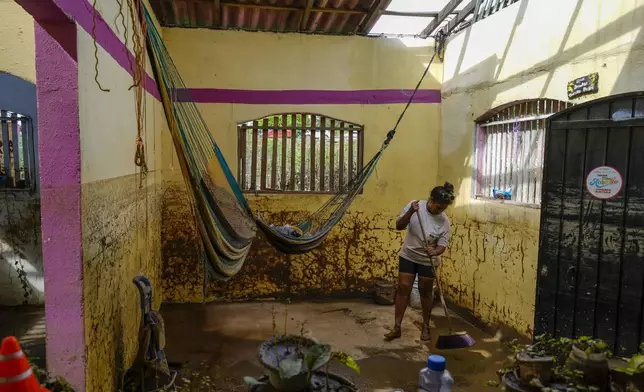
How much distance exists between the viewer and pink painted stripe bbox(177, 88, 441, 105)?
3.84 meters

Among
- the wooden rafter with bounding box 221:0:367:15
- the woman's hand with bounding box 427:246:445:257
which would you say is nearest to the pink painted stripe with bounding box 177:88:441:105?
the wooden rafter with bounding box 221:0:367:15

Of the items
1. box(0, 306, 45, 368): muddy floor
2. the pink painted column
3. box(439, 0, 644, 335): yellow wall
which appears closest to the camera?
the pink painted column

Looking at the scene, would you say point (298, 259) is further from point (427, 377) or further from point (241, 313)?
point (427, 377)

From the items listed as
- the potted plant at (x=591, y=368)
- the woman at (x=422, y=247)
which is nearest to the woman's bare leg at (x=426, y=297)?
the woman at (x=422, y=247)

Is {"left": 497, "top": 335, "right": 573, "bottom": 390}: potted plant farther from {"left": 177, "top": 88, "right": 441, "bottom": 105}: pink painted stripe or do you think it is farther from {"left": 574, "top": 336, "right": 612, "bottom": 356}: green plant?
{"left": 177, "top": 88, "right": 441, "bottom": 105}: pink painted stripe

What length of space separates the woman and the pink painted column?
6.81ft

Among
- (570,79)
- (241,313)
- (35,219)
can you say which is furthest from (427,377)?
(35,219)

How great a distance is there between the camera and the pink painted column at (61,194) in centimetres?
154

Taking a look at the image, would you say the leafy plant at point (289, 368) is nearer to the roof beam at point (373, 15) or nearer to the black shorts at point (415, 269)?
the black shorts at point (415, 269)

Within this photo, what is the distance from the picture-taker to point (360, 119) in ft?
13.0

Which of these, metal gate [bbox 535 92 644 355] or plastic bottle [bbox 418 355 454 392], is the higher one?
metal gate [bbox 535 92 644 355]

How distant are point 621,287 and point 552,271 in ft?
1.22

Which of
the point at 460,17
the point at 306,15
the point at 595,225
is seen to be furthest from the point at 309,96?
the point at 595,225

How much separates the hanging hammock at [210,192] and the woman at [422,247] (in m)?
0.68
